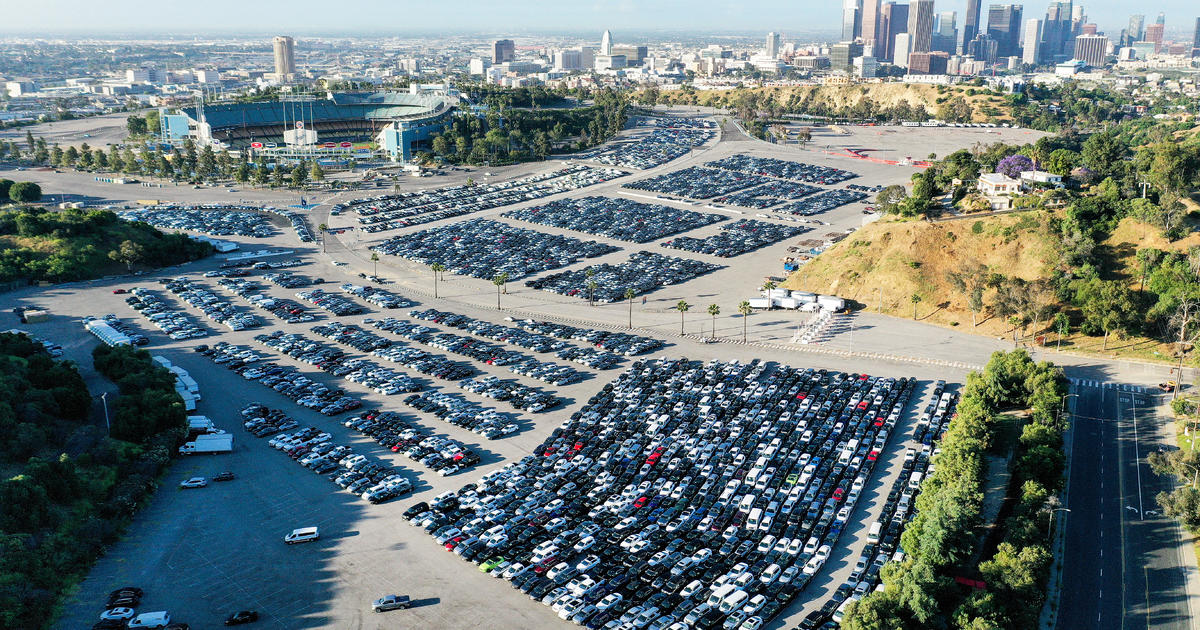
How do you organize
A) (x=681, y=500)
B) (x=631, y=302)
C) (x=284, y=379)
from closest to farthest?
(x=681, y=500) → (x=284, y=379) → (x=631, y=302)

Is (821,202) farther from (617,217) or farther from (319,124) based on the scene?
(319,124)

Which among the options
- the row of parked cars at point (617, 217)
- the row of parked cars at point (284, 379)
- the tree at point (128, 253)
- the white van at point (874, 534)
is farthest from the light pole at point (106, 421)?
the row of parked cars at point (617, 217)

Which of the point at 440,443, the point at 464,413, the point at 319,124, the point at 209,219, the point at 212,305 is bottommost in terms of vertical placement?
the point at 440,443

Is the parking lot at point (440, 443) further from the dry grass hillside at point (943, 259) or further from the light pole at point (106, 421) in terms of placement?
the dry grass hillside at point (943, 259)

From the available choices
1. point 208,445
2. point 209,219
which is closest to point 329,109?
point 209,219

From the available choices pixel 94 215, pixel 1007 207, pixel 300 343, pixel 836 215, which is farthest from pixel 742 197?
pixel 94 215

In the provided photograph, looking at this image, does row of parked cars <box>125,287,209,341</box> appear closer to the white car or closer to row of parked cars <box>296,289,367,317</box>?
row of parked cars <box>296,289,367,317</box>
